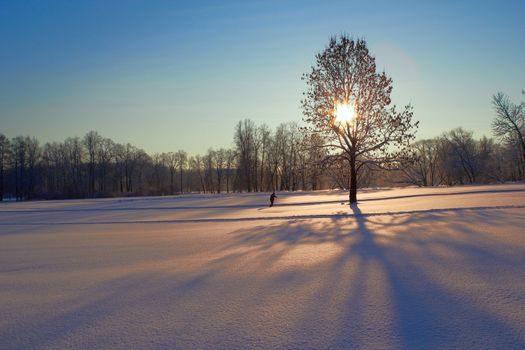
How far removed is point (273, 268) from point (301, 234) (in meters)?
5.52

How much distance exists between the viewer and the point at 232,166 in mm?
97750

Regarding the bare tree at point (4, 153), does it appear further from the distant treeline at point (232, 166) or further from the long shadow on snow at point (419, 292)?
the long shadow on snow at point (419, 292)

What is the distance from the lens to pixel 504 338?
3695 millimetres

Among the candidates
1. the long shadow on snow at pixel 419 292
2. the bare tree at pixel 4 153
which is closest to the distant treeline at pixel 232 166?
the bare tree at pixel 4 153

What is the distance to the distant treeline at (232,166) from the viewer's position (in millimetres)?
70688

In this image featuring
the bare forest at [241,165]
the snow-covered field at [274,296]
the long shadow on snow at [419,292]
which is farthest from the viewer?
the bare forest at [241,165]

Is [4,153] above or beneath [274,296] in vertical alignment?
above

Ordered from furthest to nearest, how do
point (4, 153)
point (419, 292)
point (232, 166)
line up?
point (232, 166), point (4, 153), point (419, 292)

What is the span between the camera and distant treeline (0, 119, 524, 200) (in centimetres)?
7069

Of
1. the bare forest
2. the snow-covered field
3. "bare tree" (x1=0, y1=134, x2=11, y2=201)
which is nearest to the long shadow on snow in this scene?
the snow-covered field

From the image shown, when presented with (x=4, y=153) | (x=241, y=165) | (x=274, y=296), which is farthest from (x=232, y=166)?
(x=274, y=296)

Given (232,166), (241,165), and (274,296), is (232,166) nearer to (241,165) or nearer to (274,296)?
(241,165)

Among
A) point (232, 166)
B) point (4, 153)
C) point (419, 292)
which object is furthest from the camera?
point (232, 166)

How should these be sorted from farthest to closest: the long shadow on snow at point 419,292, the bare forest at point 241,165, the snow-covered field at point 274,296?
the bare forest at point 241,165 < the snow-covered field at point 274,296 < the long shadow on snow at point 419,292
